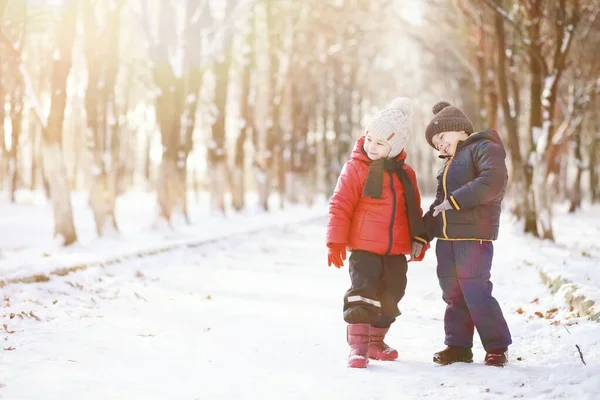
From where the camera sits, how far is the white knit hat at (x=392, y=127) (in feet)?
14.6

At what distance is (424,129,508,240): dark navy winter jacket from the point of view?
411 cm

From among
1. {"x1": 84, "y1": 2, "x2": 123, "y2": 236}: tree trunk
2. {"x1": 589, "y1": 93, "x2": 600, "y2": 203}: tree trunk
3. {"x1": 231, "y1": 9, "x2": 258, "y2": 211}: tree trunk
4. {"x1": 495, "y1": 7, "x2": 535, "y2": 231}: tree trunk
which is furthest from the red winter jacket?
{"x1": 589, "y1": 93, "x2": 600, "y2": 203}: tree trunk

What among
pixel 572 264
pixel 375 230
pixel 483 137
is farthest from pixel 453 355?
pixel 572 264

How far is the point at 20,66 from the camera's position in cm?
1134

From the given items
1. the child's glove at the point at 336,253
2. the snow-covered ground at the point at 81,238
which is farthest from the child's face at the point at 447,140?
the snow-covered ground at the point at 81,238

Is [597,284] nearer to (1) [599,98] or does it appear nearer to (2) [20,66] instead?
(2) [20,66]

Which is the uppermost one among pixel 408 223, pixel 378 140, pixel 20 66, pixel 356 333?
pixel 20 66

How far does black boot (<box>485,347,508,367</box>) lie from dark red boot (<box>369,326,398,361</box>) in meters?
0.60

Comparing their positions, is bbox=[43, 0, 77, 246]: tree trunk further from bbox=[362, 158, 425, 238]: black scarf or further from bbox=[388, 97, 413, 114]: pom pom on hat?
bbox=[362, 158, 425, 238]: black scarf

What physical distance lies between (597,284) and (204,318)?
136 inches

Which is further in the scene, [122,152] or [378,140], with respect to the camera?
[122,152]

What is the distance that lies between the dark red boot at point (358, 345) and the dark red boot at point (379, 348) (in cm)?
17

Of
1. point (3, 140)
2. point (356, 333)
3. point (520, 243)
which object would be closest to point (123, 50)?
point (3, 140)

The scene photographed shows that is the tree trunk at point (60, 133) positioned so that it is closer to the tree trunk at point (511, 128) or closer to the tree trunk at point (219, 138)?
the tree trunk at point (511, 128)
